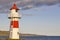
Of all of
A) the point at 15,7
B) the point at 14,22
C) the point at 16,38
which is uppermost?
the point at 15,7

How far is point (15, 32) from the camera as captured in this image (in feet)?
63.9

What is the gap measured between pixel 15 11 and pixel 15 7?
355mm

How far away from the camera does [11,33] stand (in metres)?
19.5

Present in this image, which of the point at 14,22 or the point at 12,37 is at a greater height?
the point at 14,22

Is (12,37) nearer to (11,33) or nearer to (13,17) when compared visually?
(11,33)

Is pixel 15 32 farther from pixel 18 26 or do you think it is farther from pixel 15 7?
pixel 15 7

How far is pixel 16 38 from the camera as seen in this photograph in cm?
1933

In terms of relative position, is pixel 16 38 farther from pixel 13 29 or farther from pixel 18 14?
pixel 18 14

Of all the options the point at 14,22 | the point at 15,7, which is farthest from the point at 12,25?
the point at 15,7

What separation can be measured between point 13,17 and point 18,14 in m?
0.48

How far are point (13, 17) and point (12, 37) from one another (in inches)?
64.6

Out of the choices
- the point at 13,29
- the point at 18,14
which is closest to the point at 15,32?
the point at 13,29

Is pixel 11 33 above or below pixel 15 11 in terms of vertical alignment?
below

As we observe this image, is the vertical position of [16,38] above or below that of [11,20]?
below
